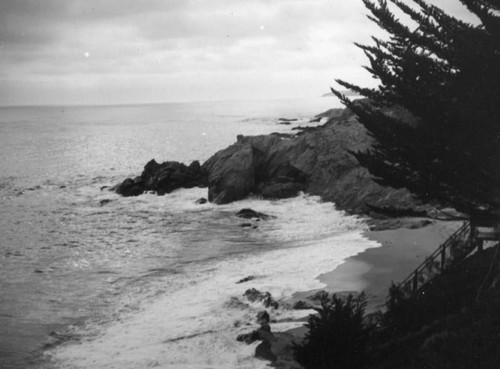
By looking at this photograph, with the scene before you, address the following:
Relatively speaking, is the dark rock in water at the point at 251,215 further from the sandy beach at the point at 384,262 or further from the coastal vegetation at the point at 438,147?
the coastal vegetation at the point at 438,147

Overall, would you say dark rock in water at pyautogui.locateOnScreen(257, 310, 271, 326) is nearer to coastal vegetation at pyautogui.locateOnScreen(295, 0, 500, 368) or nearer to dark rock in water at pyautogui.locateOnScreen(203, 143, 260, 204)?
coastal vegetation at pyautogui.locateOnScreen(295, 0, 500, 368)

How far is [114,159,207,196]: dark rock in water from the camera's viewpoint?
47062 millimetres

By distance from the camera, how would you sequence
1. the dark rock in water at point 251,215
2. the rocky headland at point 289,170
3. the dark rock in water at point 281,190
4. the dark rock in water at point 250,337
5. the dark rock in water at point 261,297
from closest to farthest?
the dark rock in water at point 250,337 < the dark rock in water at point 261,297 < the dark rock in water at point 251,215 < the rocky headland at point 289,170 < the dark rock in water at point 281,190

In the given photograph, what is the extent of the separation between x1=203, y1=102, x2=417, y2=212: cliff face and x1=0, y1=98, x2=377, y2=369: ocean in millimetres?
1698

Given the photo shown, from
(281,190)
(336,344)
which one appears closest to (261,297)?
(336,344)

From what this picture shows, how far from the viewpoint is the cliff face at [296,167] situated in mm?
39281

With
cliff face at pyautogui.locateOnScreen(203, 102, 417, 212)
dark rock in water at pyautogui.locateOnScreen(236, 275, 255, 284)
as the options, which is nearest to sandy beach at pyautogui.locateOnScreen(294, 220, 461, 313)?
dark rock in water at pyautogui.locateOnScreen(236, 275, 255, 284)

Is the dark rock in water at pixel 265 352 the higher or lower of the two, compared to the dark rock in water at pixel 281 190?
lower

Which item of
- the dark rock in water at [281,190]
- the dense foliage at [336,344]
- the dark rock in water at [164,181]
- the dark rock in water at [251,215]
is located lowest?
the dense foliage at [336,344]

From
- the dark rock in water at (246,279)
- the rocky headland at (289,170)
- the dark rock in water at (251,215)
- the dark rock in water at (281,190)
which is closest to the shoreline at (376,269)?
the dark rock in water at (246,279)

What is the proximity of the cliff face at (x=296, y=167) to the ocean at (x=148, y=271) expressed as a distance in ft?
5.57

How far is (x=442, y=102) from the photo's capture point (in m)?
10.2

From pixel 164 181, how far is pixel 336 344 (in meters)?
37.6

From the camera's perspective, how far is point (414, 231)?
88.7ft
